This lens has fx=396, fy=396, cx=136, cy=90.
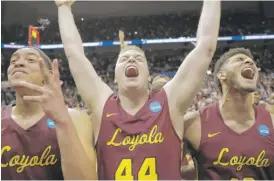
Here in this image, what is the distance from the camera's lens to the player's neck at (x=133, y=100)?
2.64 m

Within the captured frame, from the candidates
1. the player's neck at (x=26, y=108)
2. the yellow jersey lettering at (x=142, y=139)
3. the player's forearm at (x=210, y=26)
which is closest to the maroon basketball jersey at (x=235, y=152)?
the yellow jersey lettering at (x=142, y=139)

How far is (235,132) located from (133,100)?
75 centimetres

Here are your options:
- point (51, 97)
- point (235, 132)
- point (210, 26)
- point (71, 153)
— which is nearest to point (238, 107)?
point (235, 132)

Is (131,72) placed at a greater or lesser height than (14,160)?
greater

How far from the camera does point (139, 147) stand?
2430mm

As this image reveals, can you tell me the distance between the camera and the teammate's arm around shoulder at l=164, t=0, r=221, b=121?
8.21 ft

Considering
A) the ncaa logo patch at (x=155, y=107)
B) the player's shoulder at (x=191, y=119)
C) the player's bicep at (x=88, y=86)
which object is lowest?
the player's shoulder at (x=191, y=119)

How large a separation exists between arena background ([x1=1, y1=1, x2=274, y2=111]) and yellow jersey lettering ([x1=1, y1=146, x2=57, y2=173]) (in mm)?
11729

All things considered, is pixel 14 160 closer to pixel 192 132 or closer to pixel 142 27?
pixel 192 132

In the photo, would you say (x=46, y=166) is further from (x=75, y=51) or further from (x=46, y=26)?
(x=46, y=26)

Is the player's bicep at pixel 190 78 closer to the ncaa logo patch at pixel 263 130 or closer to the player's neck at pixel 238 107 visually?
the player's neck at pixel 238 107

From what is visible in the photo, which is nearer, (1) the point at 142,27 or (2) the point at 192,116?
(2) the point at 192,116

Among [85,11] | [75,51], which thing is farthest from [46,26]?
[75,51]

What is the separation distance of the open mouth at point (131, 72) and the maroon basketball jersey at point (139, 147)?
10.3 inches
